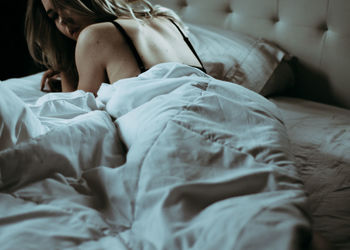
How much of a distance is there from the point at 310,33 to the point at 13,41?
1645 millimetres

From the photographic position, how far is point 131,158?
54 cm

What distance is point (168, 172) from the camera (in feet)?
1.61

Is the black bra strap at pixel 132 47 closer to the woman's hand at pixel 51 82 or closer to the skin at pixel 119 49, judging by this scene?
the skin at pixel 119 49

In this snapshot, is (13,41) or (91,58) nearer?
(91,58)

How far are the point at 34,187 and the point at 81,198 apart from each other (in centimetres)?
8

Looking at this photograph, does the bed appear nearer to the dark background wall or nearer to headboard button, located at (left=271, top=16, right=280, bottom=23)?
headboard button, located at (left=271, top=16, right=280, bottom=23)

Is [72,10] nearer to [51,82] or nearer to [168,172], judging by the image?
[51,82]

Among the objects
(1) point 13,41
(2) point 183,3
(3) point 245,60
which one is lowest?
(1) point 13,41

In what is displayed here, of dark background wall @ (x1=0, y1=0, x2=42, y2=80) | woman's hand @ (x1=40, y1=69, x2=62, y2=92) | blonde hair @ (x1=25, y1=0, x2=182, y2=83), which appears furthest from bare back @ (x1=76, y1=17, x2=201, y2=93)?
dark background wall @ (x1=0, y1=0, x2=42, y2=80)

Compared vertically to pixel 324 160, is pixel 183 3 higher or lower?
higher

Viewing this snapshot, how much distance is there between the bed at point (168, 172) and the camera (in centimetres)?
41

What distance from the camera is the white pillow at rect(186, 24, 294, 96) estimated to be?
3.82 feet

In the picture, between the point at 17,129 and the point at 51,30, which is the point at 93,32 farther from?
the point at 17,129

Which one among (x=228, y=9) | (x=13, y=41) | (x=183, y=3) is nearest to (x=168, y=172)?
(x=228, y=9)
